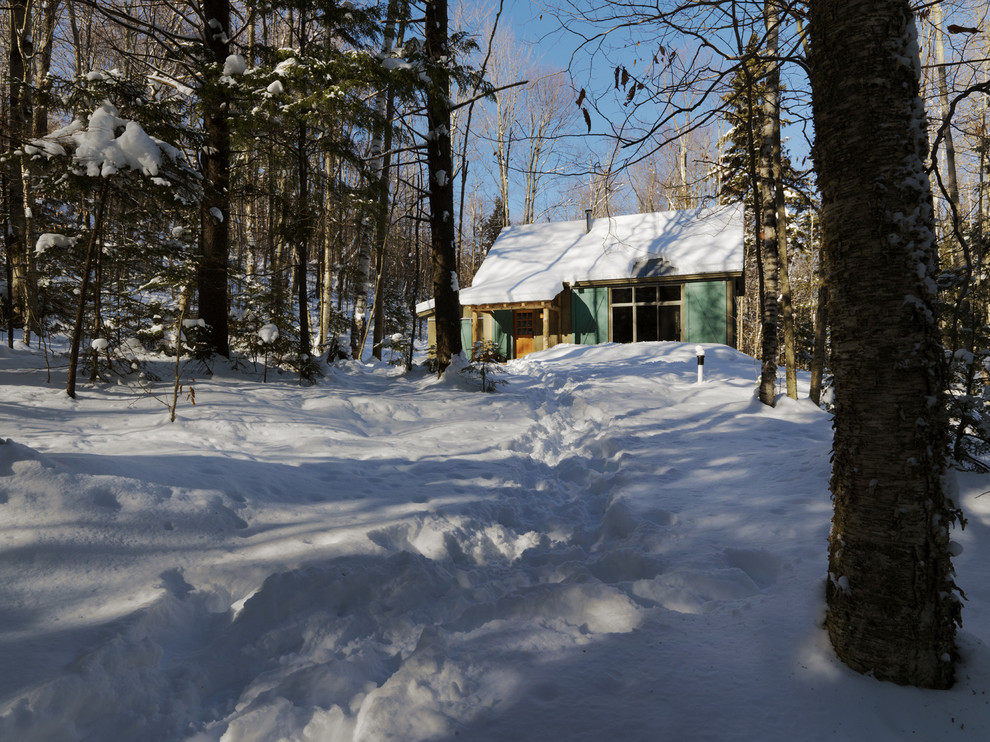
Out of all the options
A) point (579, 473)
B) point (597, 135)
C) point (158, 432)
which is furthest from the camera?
point (579, 473)

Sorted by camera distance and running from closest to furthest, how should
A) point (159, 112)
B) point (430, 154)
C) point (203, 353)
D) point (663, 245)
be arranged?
point (159, 112)
point (203, 353)
point (430, 154)
point (663, 245)

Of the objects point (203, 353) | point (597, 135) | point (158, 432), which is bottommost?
point (158, 432)

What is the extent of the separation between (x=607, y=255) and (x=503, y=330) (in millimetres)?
4999

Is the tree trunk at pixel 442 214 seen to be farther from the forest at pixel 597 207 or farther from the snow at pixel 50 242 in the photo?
the snow at pixel 50 242

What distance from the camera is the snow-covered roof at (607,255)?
17594 mm

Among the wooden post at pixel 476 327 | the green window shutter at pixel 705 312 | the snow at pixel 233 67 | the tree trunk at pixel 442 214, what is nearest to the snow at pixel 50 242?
the snow at pixel 233 67

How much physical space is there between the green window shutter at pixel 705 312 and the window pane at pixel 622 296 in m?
1.97

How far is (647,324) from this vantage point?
18.5 meters

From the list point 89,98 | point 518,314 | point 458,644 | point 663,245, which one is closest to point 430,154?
point 89,98

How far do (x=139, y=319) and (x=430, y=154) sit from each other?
5.55m

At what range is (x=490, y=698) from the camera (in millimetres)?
1684

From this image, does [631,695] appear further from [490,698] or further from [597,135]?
[597,135]

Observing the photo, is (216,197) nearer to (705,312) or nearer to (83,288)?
(83,288)

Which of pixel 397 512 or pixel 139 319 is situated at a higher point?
pixel 139 319
